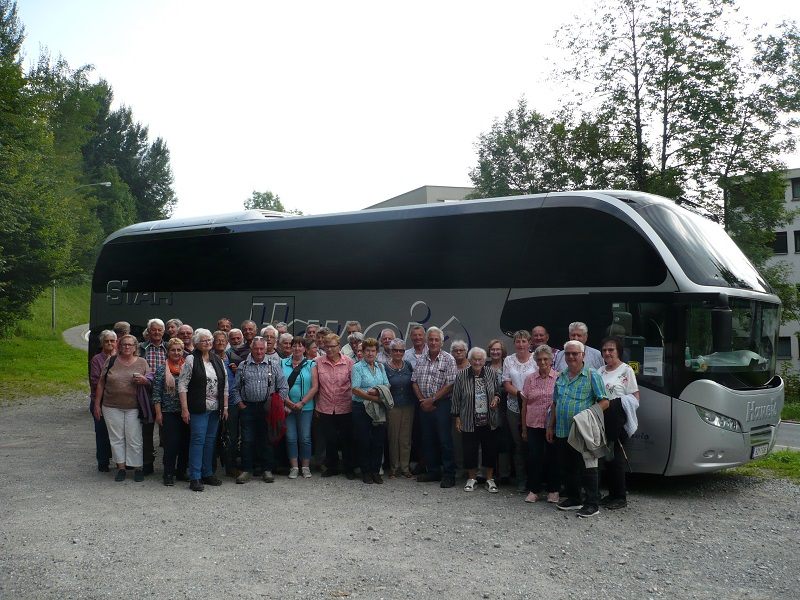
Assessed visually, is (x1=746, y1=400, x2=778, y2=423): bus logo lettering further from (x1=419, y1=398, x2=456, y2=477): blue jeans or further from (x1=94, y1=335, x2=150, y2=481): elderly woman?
(x1=94, y1=335, x2=150, y2=481): elderly woman

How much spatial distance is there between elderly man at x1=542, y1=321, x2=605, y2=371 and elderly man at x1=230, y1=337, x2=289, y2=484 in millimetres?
3063

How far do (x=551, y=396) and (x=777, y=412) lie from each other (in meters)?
2.85

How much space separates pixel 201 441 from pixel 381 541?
2883 mm

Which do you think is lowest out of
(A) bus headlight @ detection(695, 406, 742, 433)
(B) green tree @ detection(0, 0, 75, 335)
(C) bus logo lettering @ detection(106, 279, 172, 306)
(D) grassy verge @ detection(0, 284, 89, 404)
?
(D) grassy verge @ detection(0, 284, 89, 404)

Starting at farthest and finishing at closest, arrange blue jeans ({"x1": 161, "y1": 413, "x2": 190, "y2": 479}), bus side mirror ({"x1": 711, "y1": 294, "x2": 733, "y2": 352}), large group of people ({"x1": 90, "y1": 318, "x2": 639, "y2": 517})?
blue jeans ({"x1": 161, "y1": 413, "x2": 190, "y2": 479}), large group of people ({"x1": 90, "y1": 318, "x2": 639, "y2": 517}), bus side mirror ({"x1": 711, "y1": 294, "x2": 733, "y2": 352})

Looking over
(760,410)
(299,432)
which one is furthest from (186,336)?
(760,410)

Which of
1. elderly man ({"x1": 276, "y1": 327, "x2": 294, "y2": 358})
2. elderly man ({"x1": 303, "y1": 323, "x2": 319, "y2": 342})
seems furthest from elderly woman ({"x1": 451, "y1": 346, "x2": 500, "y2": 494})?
elderly man ({"x1": 276, "y1": 327, "x2": 294, "y2": 358})

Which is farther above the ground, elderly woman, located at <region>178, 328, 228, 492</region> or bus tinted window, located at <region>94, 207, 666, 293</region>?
bus tinted window, located at <region>94, 207, 666, 293</region>

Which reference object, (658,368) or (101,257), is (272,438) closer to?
(658,368)

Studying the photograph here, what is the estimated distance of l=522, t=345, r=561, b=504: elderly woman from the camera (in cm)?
800

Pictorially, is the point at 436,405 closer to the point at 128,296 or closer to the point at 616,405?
the point at 616,405

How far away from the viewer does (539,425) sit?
26.5 feet

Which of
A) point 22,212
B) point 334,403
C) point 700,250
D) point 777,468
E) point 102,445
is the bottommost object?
point 777,468

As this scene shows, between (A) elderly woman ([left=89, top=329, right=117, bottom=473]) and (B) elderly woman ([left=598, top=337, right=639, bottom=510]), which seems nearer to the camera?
(B) elderly woman ([left=598, top=337, right=639, bottom=510])
